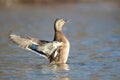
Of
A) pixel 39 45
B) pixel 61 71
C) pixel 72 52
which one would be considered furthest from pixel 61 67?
pixel 72 52

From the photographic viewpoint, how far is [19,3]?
143 ft

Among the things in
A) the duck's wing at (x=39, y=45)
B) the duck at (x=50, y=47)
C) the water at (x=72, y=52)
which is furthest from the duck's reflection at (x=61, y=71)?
the duck's wing at (x=39, y=45)

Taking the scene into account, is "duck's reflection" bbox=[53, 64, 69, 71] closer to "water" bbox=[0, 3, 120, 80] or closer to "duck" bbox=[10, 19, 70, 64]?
"water" bbox=[0, 3, 120, 80]

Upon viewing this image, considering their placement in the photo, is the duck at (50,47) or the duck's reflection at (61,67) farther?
the duck at (50,47)

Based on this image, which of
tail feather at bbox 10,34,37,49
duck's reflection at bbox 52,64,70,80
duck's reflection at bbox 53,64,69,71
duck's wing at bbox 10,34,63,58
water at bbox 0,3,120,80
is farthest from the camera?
tail feather at bbox 10,34,37,49

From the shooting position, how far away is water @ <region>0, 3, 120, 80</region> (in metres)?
12.7

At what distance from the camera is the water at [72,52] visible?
498 inches

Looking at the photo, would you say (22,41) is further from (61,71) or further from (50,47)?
(61,71)

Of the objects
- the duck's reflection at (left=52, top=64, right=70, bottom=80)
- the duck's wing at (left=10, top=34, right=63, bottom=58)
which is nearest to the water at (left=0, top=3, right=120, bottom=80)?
the duck's reflection at (left=52, top=64, right=70, bottom=80)

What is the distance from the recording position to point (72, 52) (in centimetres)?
1717

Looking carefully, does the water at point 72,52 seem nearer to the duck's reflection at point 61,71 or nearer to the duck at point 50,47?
the duck's reflection at point 61,71

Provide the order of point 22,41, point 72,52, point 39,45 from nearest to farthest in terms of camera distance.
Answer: point 39,45 → point 22,41 → point 72,52

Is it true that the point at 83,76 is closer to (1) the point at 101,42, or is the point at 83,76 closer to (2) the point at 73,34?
(1) the point at 101,42

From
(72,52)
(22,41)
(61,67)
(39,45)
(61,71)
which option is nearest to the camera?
(61,71)
